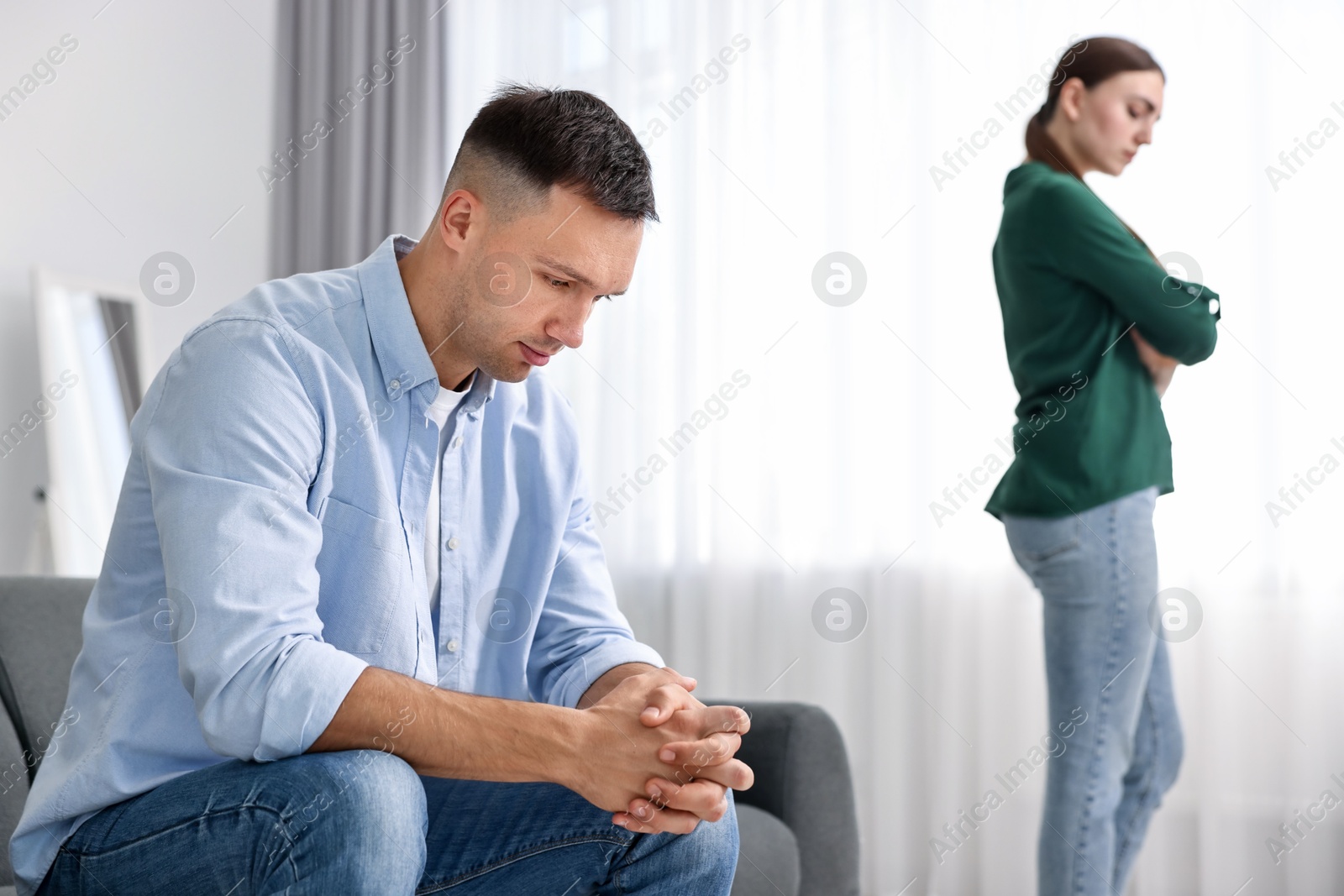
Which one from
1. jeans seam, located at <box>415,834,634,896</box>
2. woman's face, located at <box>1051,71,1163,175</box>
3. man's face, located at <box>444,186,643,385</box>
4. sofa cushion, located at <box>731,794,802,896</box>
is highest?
woman's face, located at <box>1051,71,1163,175</box>

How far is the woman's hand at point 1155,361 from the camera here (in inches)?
56.5

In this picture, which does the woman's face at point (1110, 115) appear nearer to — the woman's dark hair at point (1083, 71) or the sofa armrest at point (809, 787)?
the woman's dark hair at point (1083, 71)

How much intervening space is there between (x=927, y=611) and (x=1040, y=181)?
126 centimetres

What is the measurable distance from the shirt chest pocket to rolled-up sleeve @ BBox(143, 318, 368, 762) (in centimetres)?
8

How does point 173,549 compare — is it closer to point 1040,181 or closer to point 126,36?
point 1040,181

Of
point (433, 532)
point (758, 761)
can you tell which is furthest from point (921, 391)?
point (433, 532)

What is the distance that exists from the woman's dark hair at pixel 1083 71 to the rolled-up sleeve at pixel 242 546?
1.11m

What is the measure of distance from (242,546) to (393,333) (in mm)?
310

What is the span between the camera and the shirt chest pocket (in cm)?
101

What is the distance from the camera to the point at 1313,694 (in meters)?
2.18

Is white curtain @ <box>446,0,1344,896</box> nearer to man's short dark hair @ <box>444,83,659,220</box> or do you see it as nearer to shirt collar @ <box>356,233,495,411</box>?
man's short dark hair @ <box>444,83,659,220</box>

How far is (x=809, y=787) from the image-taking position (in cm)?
157

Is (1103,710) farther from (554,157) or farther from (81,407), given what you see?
(81,407)

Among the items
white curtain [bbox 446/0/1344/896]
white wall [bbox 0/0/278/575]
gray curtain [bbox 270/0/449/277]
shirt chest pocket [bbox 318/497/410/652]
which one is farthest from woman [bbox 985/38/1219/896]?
white wall [bbox 0/0/278/575]
